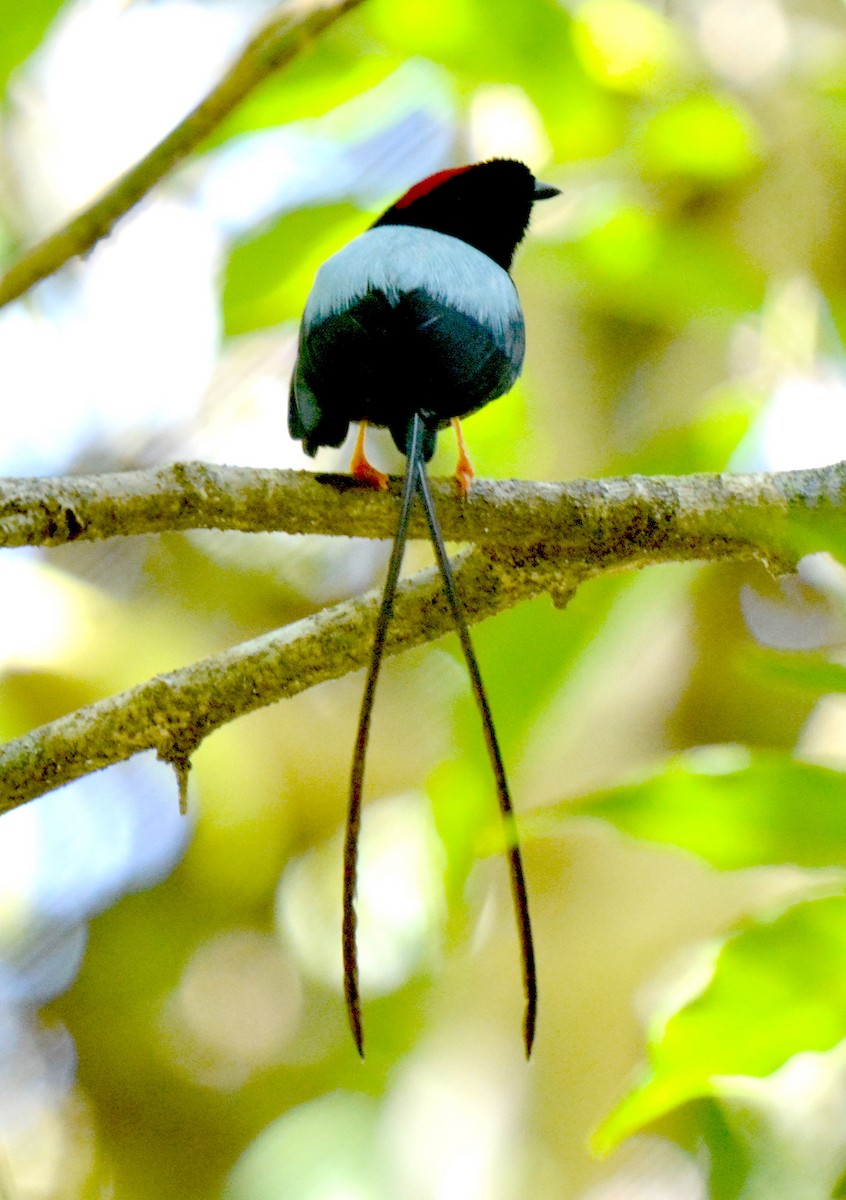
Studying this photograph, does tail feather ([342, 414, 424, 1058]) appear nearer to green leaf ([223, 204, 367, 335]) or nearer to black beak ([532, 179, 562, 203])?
green leaf ([223, 204, 367, 335])

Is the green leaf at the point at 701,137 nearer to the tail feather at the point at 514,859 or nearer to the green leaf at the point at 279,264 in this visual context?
the green leaf at the point at 279,264

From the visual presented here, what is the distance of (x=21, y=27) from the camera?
1.34 metres

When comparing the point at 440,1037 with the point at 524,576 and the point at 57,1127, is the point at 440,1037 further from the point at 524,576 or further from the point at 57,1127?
the point at 524,576

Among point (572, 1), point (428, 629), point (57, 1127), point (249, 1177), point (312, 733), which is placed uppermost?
point (572, 1)

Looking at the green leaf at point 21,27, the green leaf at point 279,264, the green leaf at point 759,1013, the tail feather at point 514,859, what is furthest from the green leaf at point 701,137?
the green leaf at point 759,1013

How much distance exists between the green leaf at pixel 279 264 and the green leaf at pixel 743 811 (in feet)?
3.47

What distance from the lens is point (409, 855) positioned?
3279 millimetres

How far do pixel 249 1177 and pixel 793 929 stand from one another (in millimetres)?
2931

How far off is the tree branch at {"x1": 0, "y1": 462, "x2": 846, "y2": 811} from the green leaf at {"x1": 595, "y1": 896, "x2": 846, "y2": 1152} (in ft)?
2.16

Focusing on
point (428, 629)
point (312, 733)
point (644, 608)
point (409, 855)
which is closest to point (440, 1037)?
point (409, 855)

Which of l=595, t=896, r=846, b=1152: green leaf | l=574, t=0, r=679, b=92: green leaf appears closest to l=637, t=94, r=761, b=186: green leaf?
l=574, t=0, r=679, b=92: green leaf

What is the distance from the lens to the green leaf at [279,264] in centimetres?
172

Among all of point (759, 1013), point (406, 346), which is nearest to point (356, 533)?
point (406, 346)

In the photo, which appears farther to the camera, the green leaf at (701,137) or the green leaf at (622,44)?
the green leaf at (622,44)
